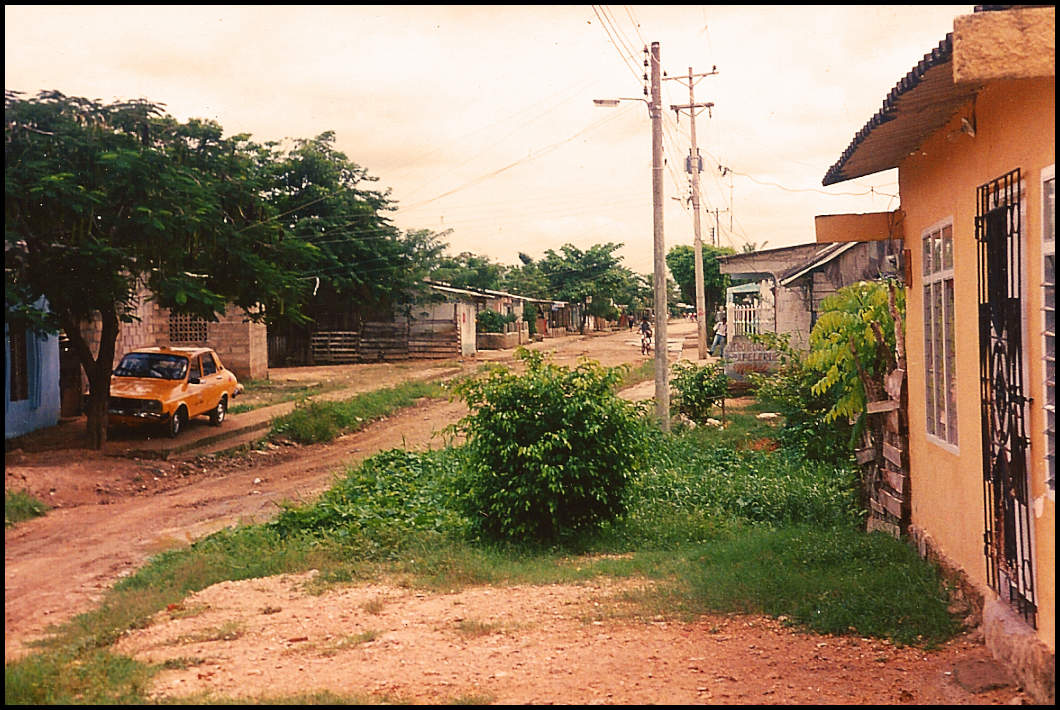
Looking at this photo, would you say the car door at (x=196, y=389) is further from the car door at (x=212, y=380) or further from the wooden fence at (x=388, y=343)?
the wooden fence at (x=388, y=343)

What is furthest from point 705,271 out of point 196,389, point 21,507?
point 21,507

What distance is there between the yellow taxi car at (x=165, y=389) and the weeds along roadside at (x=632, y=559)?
18.5 feet

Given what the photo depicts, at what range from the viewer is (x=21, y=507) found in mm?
10969

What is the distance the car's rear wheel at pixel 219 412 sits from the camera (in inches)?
746

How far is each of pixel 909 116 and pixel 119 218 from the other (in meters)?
10.2

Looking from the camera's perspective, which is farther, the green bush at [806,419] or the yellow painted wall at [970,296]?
the green bush at [806,419]

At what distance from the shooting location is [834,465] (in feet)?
42.0

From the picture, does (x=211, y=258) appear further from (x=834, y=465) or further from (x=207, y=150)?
(x=834, y=465)

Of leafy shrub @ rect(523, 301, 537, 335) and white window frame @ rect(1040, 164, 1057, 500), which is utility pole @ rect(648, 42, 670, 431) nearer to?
white window frame @ rect(1040, 164, 1057, 500)

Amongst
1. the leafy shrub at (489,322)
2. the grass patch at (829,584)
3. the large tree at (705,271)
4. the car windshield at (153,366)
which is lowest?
the grass patch at (829,584)

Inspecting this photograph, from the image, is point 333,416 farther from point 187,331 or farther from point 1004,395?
point 1004,395

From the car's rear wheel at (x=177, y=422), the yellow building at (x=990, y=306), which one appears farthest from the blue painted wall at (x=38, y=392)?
the yellow building at (x=990, y=306)

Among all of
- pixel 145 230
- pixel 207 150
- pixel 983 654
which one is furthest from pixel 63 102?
pixel 983 654

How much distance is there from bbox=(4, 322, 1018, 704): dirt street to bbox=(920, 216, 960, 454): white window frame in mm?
1837
